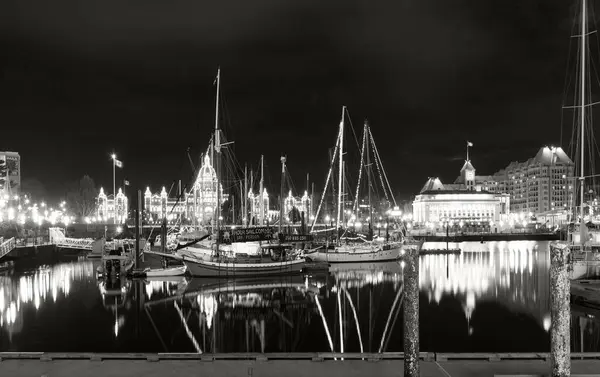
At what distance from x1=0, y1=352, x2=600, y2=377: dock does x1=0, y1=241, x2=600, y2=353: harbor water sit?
24.3 ft

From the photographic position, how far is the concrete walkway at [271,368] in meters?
13.4

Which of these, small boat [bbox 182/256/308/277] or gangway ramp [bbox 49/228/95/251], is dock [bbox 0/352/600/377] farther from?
gangway ramp [bbox 49/228/95/251]

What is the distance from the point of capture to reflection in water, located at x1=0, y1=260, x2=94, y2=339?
28.7 meters

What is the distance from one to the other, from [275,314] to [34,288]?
20.7 meters

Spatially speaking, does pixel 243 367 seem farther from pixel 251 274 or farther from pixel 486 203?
pixel 486 203

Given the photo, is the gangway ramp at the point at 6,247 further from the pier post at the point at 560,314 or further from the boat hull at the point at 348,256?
the pier post at the point at 560,314

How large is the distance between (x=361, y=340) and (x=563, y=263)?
508 inches

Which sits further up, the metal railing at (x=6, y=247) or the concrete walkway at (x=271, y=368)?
the concrete walkway at (x=271, y=368)

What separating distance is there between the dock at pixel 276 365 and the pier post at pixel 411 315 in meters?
0.94

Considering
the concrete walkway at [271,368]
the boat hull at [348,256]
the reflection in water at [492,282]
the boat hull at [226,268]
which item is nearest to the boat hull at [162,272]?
the boat hull at [226,268]

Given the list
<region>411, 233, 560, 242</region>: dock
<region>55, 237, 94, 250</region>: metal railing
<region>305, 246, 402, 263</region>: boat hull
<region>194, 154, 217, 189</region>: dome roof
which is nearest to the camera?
<region>305, 246, 402, 263</region>: boat hull

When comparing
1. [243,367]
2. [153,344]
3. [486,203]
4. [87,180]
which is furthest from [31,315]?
[486,203]

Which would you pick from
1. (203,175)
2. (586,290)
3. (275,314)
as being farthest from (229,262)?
(203,175)

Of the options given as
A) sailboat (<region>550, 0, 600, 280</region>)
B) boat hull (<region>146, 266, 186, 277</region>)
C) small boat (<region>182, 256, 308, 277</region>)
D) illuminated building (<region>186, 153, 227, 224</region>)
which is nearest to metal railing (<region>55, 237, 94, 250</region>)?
illuminated building (<region>186, 153, 227, 224</region>)
